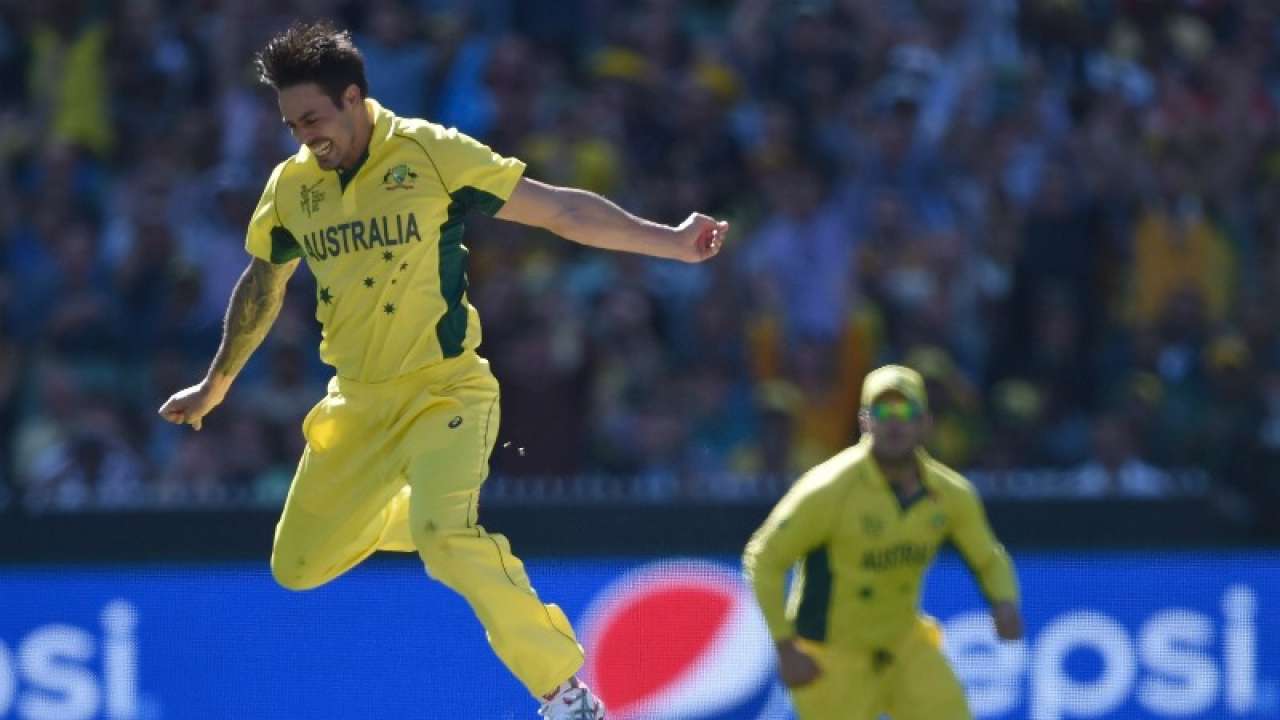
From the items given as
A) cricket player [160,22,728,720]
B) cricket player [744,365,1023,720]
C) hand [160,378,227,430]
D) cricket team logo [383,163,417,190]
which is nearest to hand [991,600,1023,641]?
cricket player [744,365,1023,720]

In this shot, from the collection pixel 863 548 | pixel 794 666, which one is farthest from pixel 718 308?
pixel 794 666

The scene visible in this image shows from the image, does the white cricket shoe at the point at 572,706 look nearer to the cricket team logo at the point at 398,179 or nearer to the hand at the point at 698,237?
the hand at the point at 698,237

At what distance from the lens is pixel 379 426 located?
7.66 m

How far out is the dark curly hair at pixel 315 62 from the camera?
7.21m

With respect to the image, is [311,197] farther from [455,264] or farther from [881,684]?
[881,684]

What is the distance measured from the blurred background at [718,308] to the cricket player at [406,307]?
13.0 feet

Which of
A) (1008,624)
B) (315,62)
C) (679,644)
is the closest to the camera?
(315,62)

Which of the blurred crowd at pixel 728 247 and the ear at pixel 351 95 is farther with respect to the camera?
the blurred crowd at pixel 728 247

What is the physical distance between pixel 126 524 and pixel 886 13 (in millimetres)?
5880

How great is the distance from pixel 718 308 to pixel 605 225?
242 inches

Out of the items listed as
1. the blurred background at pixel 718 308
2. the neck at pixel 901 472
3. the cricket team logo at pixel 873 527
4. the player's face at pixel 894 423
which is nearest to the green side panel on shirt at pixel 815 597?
the cricket team logo at pixel 873 527

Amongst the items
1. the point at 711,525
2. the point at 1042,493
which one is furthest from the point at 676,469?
the point at 1042,493

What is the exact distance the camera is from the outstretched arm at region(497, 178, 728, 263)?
7.22 m

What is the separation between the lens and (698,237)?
7.21 m
